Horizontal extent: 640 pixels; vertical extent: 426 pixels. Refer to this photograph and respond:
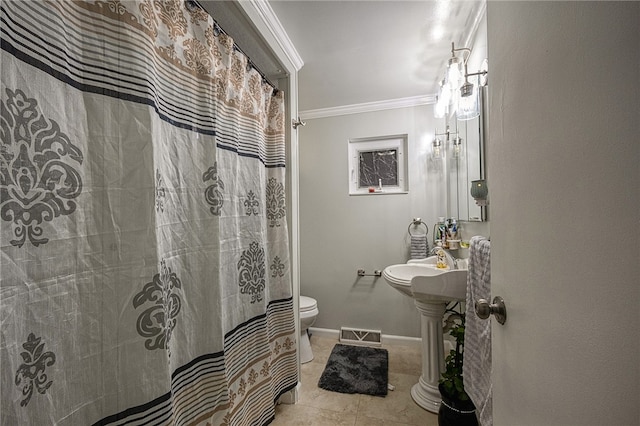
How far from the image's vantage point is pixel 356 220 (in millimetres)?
2453

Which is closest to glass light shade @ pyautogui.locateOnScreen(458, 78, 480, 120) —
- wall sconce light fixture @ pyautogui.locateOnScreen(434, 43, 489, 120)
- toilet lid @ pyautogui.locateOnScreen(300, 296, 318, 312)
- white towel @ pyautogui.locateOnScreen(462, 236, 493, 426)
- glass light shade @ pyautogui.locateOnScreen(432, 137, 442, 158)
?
wall sconce light fixture @ pyautogui.locateOnScreen(434, 43, 489, 120)

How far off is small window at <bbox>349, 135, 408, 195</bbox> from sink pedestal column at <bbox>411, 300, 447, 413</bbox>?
1119 millimetres

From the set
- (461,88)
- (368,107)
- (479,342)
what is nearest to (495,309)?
(479,342)

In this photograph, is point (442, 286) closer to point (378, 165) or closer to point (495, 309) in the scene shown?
point (495, 309)

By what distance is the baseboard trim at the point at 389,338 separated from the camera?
228 centimetres

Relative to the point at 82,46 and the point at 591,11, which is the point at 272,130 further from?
the point at 591,11

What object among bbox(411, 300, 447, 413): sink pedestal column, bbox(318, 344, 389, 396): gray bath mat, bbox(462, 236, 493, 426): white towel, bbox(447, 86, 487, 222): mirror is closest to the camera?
bbox(462, 236, 493, 426): white towel

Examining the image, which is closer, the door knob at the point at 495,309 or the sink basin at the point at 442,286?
the door knob at the point at 495,309

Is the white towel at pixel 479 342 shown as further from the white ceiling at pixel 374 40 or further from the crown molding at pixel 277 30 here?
the crown molding at pixel 277 30

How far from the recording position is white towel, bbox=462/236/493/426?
3.09 feet

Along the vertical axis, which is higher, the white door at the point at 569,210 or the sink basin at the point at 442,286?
the white door at the point at 569,210

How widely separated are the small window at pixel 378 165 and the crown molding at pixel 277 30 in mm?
992

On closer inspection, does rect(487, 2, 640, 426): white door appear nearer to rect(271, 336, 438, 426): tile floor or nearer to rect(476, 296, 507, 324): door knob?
rect(476, 296, 507, 324): door knob

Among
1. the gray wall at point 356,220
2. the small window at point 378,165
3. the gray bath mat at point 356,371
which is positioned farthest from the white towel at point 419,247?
the gray bath mat at point 356,371
